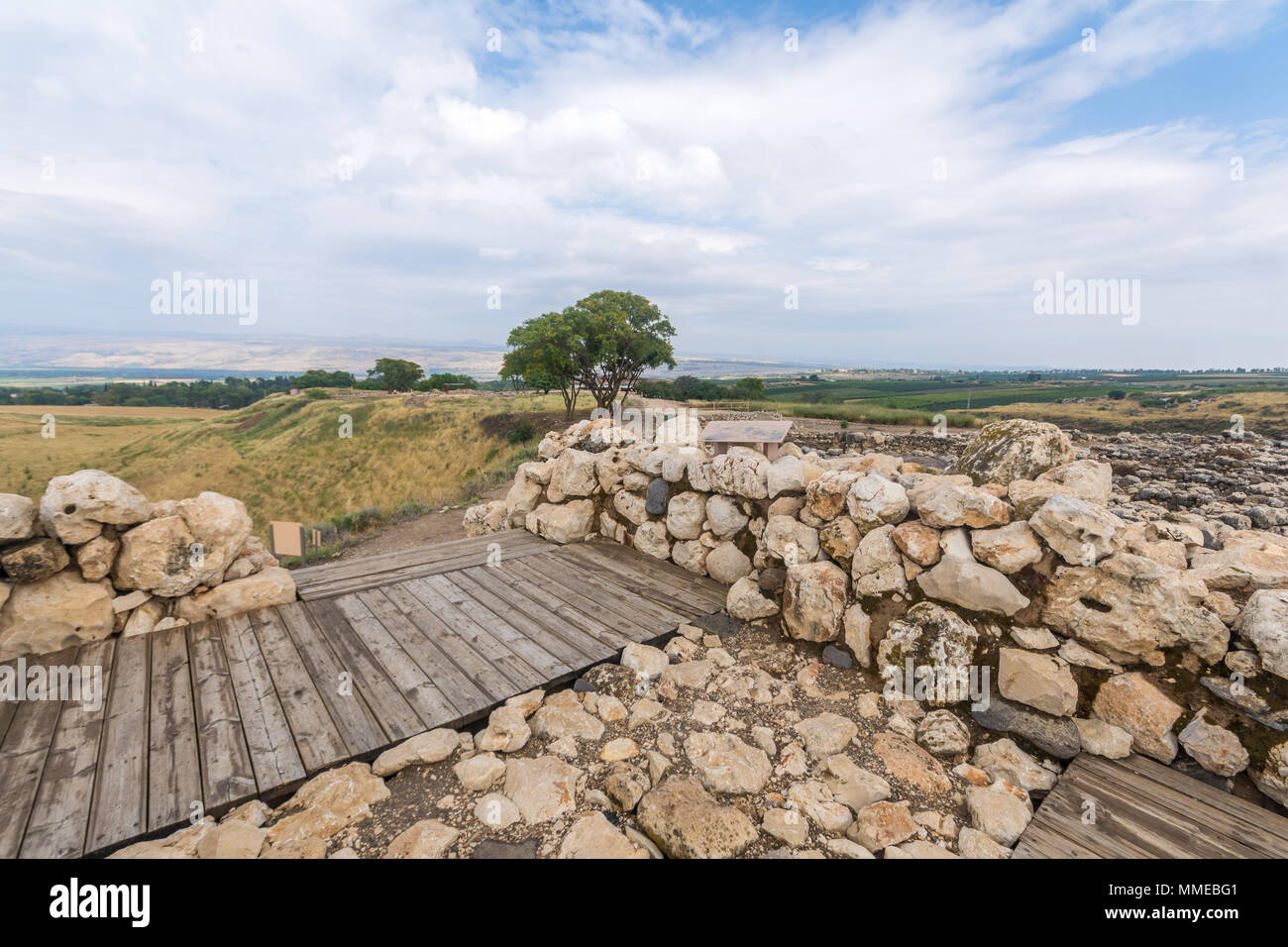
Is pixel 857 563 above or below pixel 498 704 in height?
above

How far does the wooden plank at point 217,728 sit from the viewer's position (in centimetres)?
256

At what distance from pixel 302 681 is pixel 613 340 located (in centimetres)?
2314

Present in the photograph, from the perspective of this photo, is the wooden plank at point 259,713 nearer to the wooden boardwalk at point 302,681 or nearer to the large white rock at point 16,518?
the wooden boardwalk at point 302,681

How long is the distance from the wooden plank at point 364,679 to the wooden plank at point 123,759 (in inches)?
35.1

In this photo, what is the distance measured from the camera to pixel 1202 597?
2770 millimetres

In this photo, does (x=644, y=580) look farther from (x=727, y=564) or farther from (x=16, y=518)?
(x=16, y=518)

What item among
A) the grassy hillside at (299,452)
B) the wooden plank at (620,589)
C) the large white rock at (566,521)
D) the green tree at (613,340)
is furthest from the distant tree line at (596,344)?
the wooden plank at (620,589)

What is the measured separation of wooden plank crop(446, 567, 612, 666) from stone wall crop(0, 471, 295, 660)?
5.34 feet

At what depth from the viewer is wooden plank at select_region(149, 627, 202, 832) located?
2451 millimetres

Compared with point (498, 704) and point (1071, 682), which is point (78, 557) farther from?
point (1071, 682)

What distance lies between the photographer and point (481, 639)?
4133mm

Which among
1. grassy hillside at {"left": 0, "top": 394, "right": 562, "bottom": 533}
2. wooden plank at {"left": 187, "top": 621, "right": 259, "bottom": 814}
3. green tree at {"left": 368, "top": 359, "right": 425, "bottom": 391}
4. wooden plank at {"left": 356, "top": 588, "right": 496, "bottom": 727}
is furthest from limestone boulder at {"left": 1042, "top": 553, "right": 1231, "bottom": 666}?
green tree at {"left": 368, "top": 359, "right": 425, "bottom": 391}
